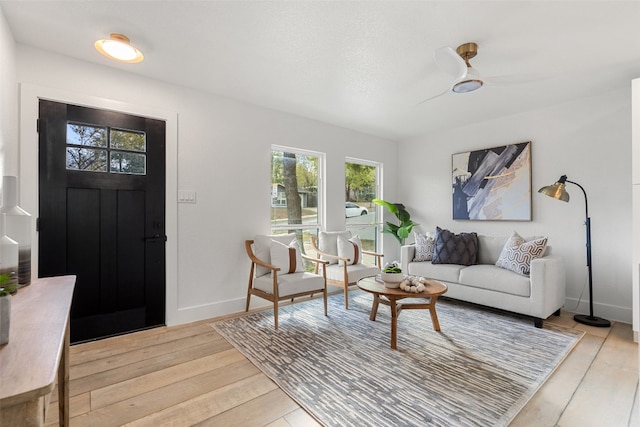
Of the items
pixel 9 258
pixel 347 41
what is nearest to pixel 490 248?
pixel 347 41

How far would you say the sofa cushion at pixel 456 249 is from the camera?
12.1 feet

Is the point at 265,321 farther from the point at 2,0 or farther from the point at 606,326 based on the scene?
the point at 606,326

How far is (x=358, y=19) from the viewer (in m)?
1.99

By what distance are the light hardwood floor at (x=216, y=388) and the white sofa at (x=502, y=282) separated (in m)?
0.46

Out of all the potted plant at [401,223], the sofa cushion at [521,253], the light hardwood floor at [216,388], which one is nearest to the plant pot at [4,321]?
the light hardwood floor at [216,388]

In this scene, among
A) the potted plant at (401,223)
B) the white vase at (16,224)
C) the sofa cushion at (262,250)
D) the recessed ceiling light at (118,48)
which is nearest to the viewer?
the white vase at (16,224)

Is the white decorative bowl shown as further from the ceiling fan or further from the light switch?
the light switch

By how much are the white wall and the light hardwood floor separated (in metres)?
0.85

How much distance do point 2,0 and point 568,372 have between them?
4.41 meters

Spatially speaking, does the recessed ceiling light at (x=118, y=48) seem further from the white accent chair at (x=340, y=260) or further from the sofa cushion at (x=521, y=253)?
the sofa cushion at (x=521, y=253)

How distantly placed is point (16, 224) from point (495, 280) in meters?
3.76

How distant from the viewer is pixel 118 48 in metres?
2.21

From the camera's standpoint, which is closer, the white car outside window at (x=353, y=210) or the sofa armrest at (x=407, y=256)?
the sofa armrest at (x=407, y=256)

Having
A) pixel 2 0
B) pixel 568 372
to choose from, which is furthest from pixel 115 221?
pixel 568 372
